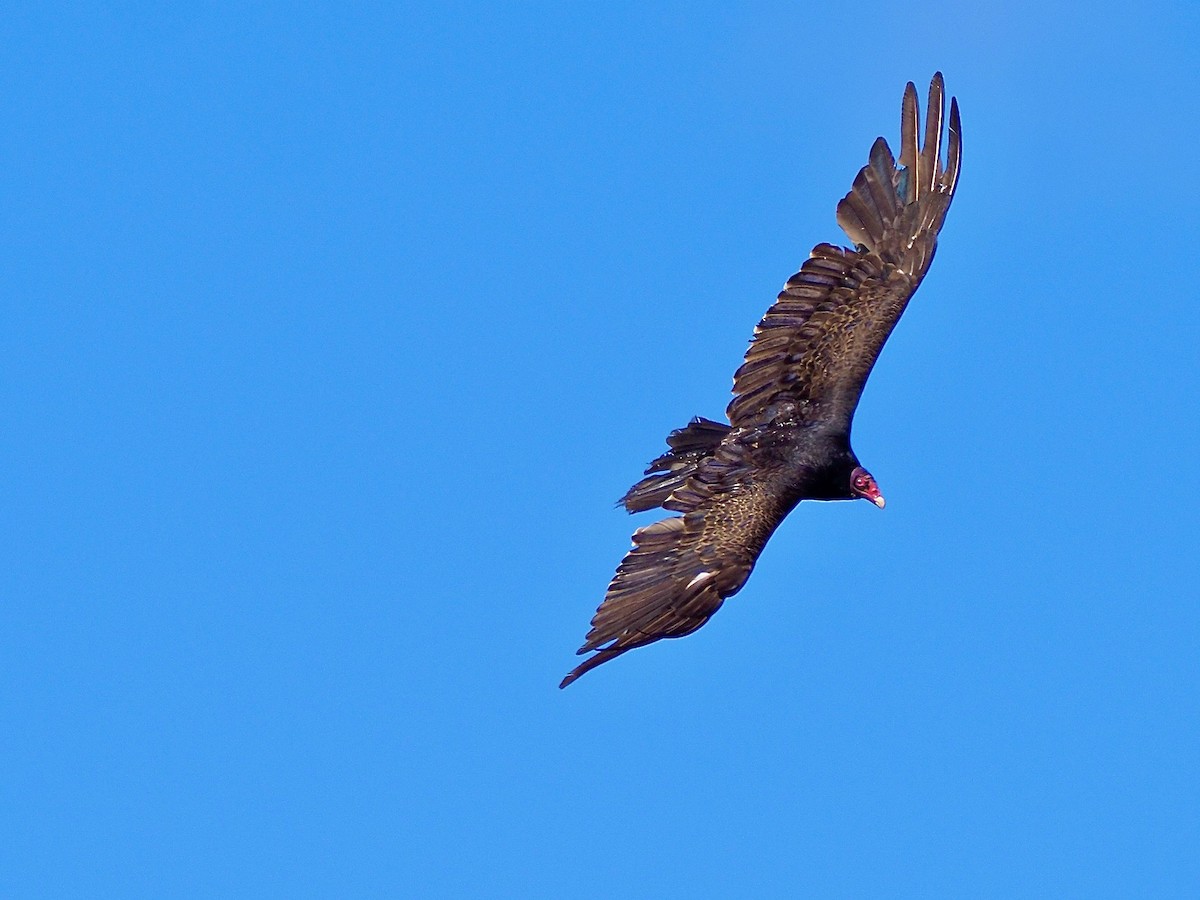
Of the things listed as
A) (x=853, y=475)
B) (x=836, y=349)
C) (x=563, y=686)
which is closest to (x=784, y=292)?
(x=836, y=349)

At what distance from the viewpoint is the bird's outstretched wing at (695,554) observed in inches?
523

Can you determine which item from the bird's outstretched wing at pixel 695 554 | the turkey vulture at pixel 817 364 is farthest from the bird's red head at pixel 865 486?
the bird's outstretched wing at pixel 695 554

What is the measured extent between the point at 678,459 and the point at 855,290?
1.81 m

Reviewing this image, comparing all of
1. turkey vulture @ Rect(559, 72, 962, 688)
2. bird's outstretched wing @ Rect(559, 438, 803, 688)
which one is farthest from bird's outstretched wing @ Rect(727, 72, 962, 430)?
bird's outstretched wing @ Rect(559, 438, 803, 688)

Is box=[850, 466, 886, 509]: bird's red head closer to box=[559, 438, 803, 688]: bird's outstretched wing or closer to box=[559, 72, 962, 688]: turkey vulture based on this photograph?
box=[559, 72, 962, 688]: turkey vulture

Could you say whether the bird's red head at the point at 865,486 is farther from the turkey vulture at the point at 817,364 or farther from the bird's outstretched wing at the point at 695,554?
the bird's outstretched wing at the point at 695,554

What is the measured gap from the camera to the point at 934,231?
568 inches

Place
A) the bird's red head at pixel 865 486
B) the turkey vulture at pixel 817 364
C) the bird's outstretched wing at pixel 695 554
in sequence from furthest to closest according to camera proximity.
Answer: the bird's red head at pixel 865 486, the turkey vulture at pixel 817 364, the bird's outstretched wing at pixel 695 554

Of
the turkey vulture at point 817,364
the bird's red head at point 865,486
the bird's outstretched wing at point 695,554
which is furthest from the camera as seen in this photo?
the bird's red head at point 865,486

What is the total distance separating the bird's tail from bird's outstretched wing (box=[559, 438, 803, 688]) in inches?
5.0

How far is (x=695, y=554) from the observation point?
1374cm

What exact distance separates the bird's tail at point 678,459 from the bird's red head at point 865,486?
1.02 m

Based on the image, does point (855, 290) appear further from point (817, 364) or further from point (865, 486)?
point (865, 486)

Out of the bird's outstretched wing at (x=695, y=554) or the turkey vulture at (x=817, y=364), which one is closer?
the bird's outstretched wing at (x=695, y=554)
